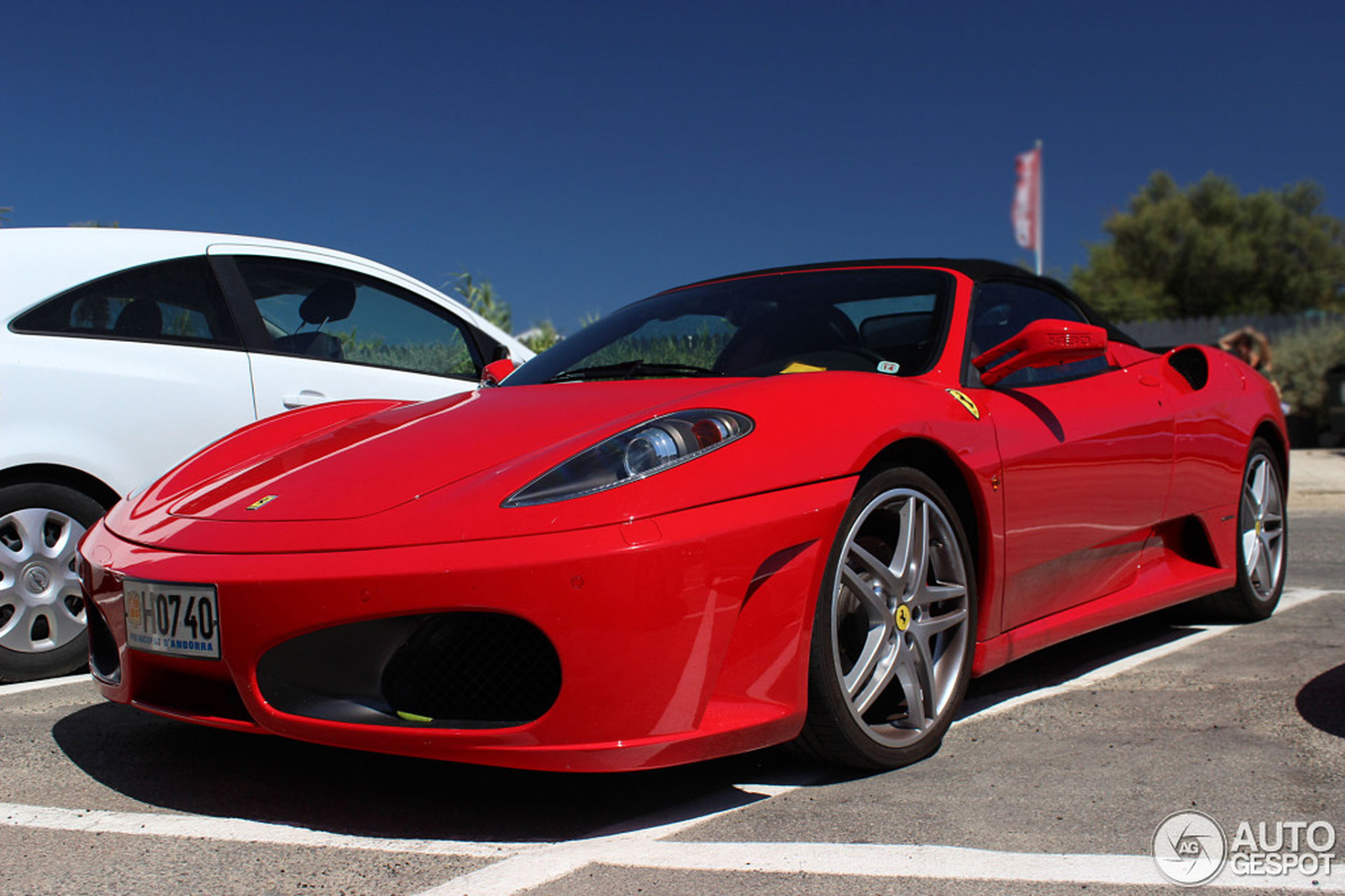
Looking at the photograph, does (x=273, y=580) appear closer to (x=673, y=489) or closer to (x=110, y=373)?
(x=673, y=489)

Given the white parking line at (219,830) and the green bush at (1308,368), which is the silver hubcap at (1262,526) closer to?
the white parking line at (219,830)

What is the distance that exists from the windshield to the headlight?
66cm

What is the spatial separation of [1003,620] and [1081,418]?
28.3 inches

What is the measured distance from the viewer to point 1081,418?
3.63 metres

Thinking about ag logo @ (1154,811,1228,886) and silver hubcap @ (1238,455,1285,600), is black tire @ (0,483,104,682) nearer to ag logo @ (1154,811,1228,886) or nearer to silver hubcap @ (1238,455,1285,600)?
ag logo @ (1154,811,1228,886)

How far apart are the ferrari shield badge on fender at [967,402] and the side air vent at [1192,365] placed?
1.52 meters

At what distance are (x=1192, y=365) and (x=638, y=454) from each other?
2.73m

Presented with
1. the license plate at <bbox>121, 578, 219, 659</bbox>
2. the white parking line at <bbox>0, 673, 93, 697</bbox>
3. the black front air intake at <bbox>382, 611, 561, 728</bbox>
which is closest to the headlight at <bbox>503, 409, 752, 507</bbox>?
the black front air intake at <bbox>382, 611, 561, 728</bbox>

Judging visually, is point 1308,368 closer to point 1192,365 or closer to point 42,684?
point 1192,365

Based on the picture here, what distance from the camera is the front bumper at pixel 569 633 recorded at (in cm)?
232

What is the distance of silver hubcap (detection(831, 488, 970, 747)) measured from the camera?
279cm

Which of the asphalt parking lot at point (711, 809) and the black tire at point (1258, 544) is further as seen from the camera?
the black tire at point (1258, 544)

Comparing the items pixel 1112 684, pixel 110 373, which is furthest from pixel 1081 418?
pixel 110 373

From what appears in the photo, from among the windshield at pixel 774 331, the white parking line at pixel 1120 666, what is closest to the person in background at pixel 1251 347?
the white parking line at pixel 1120 666
